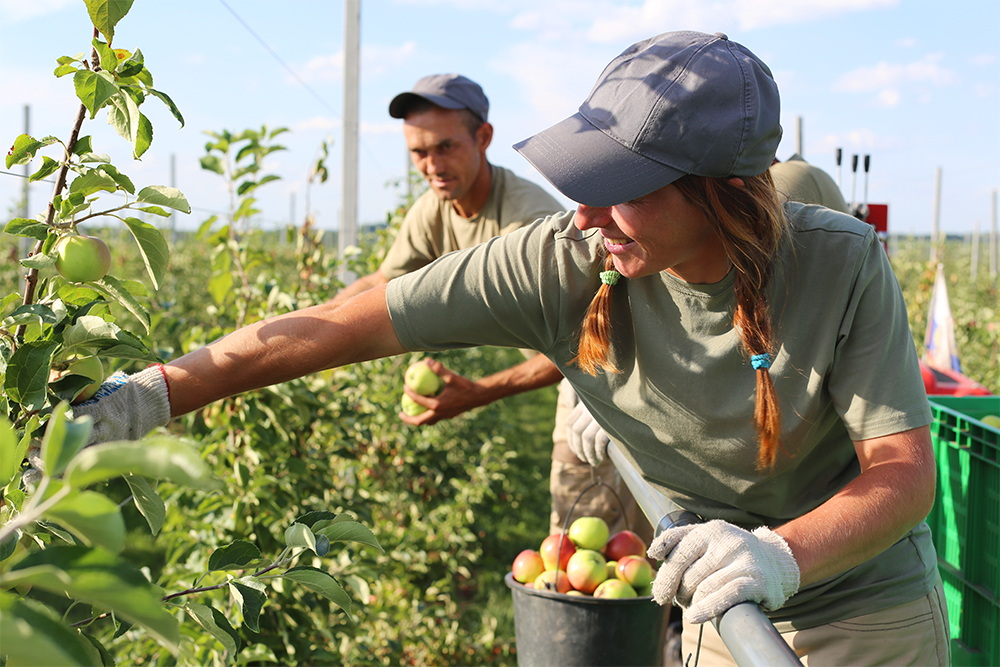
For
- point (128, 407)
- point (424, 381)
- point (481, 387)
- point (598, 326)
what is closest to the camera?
point (128, 407)

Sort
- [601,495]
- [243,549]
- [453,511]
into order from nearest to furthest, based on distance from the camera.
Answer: [243,549], [601,495], [453,511]

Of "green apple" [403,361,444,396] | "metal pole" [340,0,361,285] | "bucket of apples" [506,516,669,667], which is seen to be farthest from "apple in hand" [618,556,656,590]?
"metal pole" [340,0,361,285]

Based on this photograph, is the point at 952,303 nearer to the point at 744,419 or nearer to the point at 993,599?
the point at 993,599

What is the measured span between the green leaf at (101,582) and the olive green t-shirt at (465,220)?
92.2 inches

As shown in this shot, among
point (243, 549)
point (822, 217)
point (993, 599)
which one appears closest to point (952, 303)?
point (993, 599)

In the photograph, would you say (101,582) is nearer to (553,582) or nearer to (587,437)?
(587,437)

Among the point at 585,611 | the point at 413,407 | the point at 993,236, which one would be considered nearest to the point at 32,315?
the point at 585,611

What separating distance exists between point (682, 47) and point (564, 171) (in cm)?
27

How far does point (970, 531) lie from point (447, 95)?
85.4 inches

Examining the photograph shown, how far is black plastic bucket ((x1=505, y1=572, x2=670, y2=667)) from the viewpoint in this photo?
6.28 ft

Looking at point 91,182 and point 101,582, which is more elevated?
point 91,182

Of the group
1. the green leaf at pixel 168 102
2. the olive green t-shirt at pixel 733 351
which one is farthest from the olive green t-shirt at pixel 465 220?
the green leaf at pixel 168 102

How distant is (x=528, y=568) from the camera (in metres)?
2.20

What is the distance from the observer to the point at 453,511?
3.91 metres
